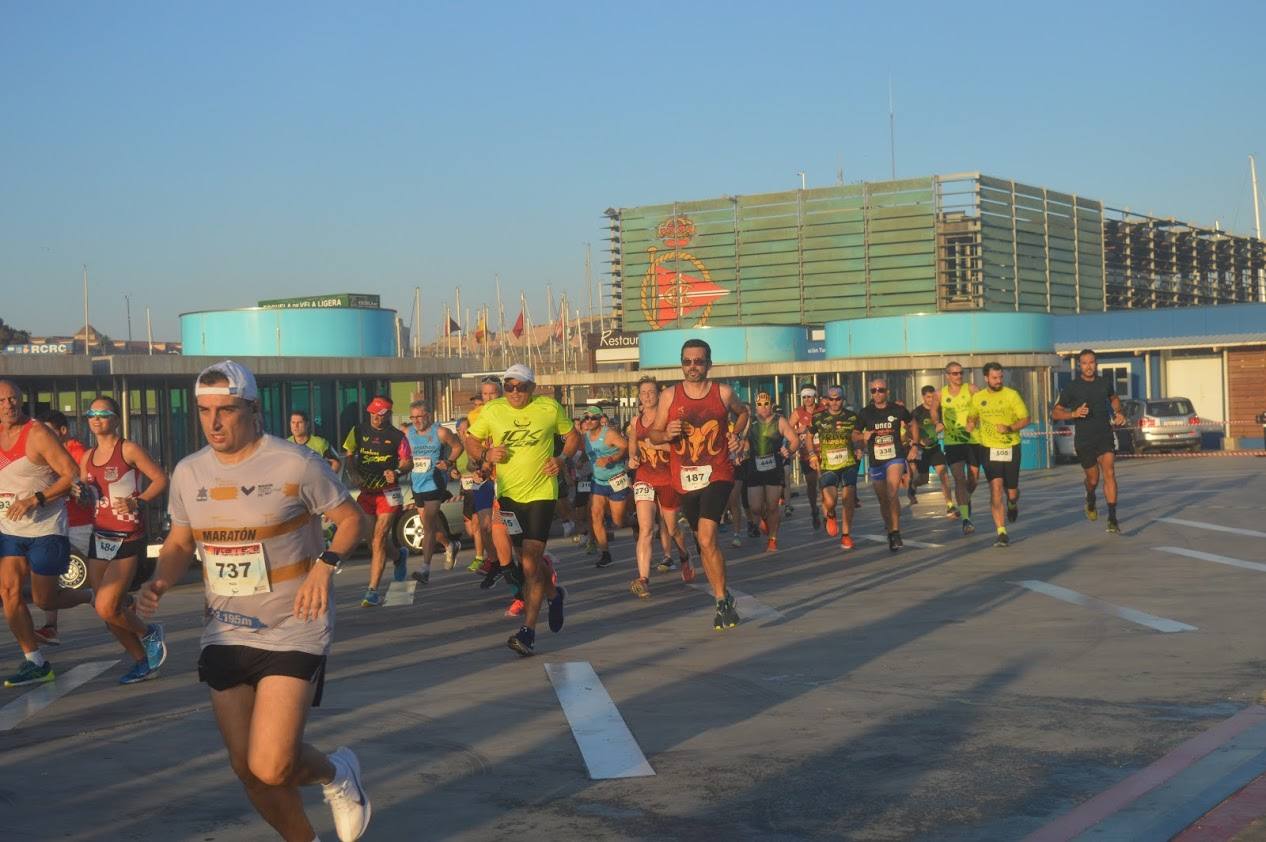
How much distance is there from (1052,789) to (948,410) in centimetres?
1283

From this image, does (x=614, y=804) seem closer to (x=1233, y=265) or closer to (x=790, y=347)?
(x=790, y=347)

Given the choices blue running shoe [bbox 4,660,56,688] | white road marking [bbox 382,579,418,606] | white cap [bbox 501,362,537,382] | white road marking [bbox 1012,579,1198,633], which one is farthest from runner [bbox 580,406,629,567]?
blue running shoe [bbox 4,660,56,688]

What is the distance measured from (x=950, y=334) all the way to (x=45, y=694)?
116 ft

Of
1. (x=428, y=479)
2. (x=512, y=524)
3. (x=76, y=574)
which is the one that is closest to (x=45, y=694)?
(x=512, y=524)

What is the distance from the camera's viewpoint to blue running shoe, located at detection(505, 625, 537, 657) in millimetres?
10211

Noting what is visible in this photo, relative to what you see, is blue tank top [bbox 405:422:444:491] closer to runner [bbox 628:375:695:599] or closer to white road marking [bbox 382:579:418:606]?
white road marking [bbox 382:579:418:606]

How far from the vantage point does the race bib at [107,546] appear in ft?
34.0

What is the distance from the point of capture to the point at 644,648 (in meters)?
10.5

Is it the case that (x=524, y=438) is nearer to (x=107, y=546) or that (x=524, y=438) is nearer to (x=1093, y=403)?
(x=107, y=546)

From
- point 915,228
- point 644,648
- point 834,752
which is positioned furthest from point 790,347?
point 834,752

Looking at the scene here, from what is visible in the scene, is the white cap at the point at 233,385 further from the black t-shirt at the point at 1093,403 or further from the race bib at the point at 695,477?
the black t-shirt at the point at 1093,403

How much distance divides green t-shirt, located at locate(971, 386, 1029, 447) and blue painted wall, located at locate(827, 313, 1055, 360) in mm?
24492

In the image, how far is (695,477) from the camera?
37.3 feet

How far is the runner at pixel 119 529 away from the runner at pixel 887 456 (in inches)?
359
